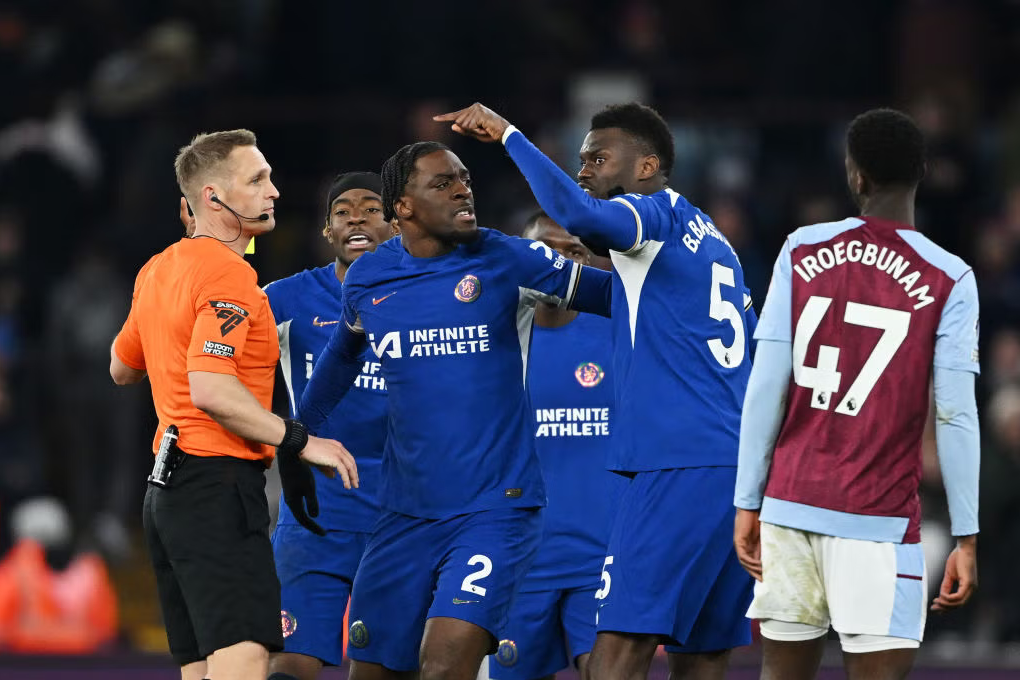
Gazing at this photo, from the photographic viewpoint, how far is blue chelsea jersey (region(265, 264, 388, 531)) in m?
7.43

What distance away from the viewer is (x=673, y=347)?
6398mm

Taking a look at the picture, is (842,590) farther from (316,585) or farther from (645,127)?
(316,585)

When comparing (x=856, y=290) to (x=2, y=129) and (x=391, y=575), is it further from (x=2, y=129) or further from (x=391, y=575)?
(x=2, y=129)

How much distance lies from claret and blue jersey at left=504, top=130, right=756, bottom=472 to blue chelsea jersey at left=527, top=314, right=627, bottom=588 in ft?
3.53

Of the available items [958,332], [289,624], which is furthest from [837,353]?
[289,624]

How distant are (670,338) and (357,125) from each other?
329 inches

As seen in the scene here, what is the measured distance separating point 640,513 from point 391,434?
99cm

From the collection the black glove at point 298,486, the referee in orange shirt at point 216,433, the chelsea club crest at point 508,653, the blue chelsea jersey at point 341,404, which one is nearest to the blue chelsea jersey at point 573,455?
the chelsea club crest at point 508,653

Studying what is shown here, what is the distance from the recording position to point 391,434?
662 cm

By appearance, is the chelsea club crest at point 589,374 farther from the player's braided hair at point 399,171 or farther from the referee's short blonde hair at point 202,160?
the referee's short blonde hair at point 202,160

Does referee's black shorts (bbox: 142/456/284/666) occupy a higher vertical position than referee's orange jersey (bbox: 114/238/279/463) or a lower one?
lower

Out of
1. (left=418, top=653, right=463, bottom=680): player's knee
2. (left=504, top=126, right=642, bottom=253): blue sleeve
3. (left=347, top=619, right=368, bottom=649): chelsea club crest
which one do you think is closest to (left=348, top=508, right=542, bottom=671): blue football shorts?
(left=347, top=619, right=368, bottom=649): chelsea club crest

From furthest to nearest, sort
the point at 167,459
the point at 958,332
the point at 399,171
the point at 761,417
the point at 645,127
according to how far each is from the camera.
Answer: the point at 645,127 → the point at 399,171 → the point at 167,459 → the point at 761,417 → the point at 958,332

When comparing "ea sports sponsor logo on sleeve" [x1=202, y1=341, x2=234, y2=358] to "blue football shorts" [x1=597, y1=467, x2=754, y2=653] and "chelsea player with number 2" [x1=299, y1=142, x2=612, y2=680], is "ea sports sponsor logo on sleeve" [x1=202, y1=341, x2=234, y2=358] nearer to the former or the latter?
"chelsea player with number 2" [x1=299, y1=142, x2=612, y2=680]
